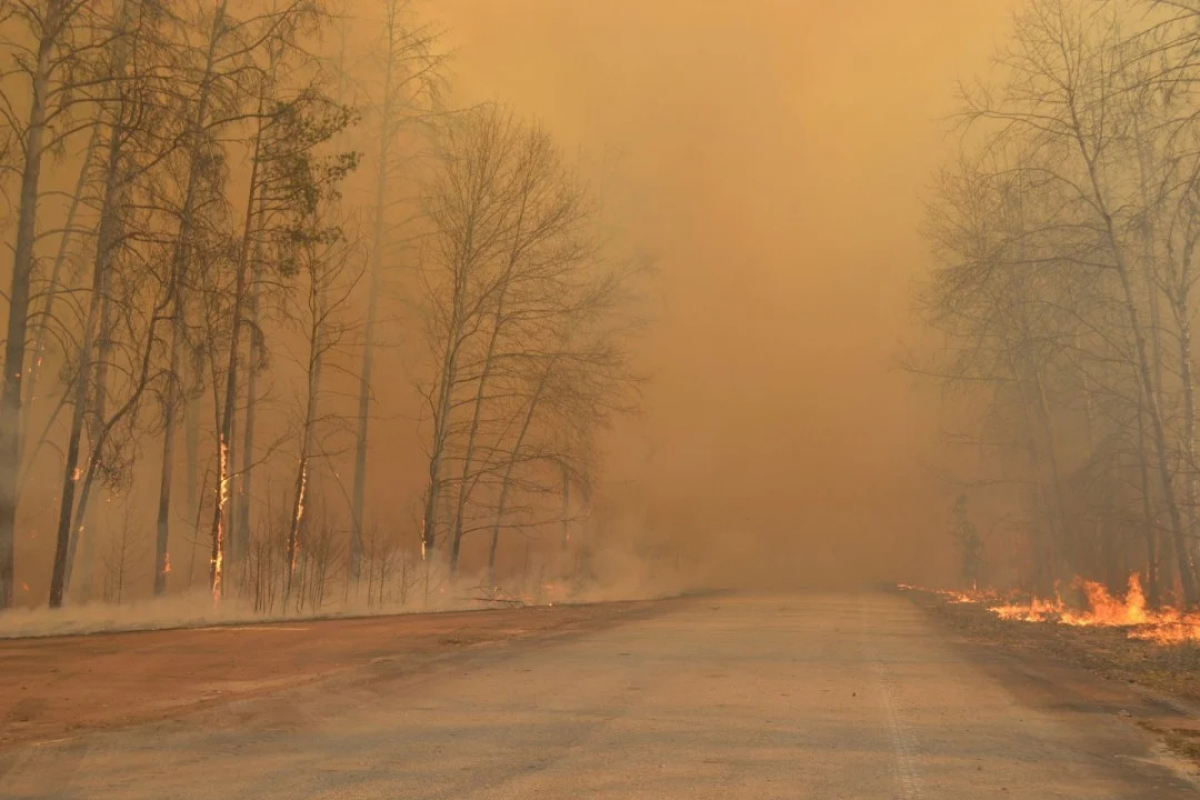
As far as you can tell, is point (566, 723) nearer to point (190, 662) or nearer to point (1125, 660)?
point (190, 662)

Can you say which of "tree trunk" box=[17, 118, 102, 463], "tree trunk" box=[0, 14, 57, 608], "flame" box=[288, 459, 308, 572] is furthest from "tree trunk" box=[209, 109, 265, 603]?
"tree trunk" box=[0, 14, 57, 608]

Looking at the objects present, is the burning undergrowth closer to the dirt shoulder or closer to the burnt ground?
the burnt ground

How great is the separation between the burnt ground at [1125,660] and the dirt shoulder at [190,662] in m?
6.45

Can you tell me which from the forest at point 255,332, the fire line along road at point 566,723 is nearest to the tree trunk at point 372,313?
the forest at point 255,332

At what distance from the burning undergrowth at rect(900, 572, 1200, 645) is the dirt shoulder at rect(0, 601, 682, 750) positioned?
8.69m

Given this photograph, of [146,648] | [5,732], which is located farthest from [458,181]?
[5,732]

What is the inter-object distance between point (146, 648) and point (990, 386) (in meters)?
25.1

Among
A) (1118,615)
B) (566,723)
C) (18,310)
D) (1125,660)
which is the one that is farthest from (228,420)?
(1118,615)

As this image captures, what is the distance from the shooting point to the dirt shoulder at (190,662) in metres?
7.96

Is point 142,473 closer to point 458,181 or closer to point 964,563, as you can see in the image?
point 458,181

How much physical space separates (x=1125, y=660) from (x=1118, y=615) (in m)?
10.8

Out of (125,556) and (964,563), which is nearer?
(125,556)

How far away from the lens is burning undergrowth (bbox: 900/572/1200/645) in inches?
643

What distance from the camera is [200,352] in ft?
51.1
